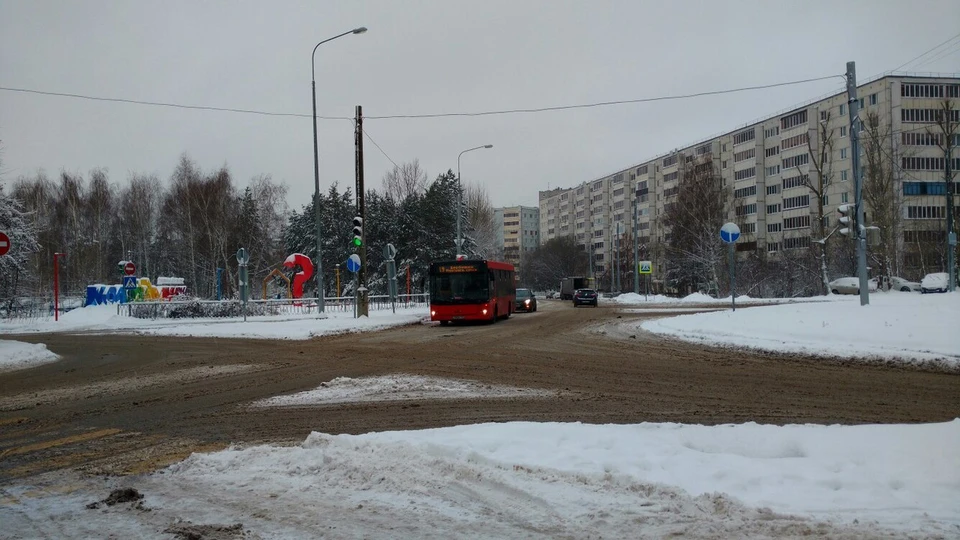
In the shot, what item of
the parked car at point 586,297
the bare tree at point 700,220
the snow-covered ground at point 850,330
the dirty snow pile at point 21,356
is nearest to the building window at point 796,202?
the bare tree at point 700,220

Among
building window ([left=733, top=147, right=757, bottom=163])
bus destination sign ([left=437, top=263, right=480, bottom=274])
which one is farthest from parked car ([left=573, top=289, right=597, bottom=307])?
building window ([left=733, top=147, right=757, bottom=163])

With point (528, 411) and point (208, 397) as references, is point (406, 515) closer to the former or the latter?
point (528, 411)

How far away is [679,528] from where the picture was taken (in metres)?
4.25

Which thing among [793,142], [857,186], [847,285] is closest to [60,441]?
[857,186]

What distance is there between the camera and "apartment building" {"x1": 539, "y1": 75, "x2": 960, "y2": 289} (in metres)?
56.6

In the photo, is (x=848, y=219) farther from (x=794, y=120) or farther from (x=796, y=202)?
(x=794, y=120)

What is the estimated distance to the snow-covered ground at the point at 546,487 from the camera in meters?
4.35

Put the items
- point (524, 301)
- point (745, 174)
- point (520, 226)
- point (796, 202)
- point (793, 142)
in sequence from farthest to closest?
point (520, 226) → point (745, 174) → point (796, 202) → point (793, 142) → point (524, 301)

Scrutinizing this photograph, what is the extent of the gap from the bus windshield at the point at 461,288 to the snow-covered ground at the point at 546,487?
22865 mm

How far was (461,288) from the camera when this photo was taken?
3012 cm

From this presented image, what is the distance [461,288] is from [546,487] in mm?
25114

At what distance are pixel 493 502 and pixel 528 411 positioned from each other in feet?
12.2

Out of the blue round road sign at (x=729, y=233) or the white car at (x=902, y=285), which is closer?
the blue round road sign at (x=729, y=233)

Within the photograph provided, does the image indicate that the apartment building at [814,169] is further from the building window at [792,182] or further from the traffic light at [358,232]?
the traffic light at [358,232]
